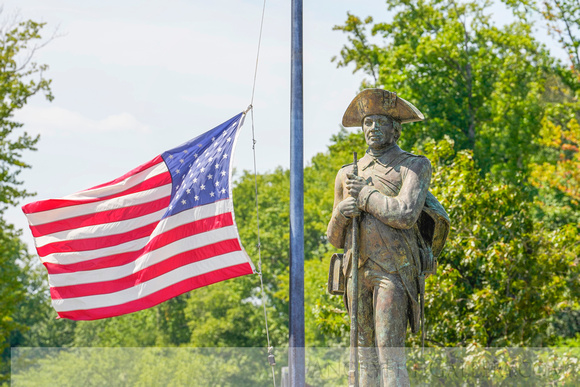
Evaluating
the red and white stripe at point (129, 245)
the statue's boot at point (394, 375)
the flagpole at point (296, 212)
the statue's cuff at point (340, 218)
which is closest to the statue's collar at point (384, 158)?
the statue's cuff at point (340, 218)

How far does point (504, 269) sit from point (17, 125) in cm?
1231

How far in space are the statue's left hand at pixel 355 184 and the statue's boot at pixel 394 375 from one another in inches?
53.5

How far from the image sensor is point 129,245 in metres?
8.95

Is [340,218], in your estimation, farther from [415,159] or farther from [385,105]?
[385,105]

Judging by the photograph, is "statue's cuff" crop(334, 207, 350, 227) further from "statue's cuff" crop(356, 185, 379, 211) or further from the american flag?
the american flag

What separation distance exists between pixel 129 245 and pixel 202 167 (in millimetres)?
1178

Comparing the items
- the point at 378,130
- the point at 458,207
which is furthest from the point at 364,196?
the point at 458,207

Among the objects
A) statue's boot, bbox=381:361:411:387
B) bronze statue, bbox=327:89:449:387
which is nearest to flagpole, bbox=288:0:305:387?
bronze statue, bbox=327:89:449:387

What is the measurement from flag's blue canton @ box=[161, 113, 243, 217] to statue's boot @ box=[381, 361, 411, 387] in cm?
324

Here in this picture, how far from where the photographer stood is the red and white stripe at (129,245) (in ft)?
28.7

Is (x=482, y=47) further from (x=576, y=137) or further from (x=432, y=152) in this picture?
(x=432, y=152)

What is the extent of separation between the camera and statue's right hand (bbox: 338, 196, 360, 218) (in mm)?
6555

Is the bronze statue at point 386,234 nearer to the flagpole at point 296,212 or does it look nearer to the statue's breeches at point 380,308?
the statue's breeches at point 380,308

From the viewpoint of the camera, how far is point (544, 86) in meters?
29.3
